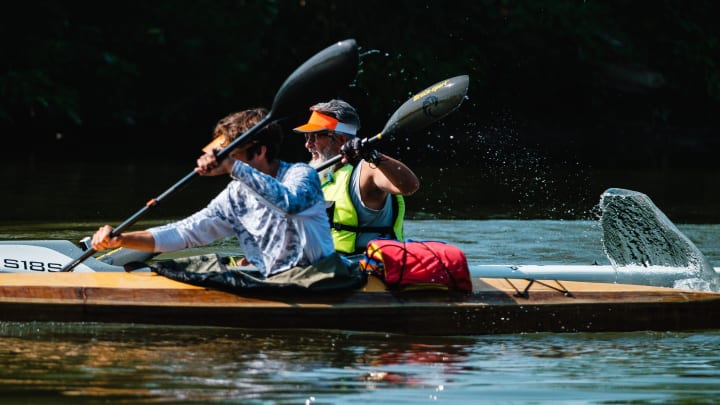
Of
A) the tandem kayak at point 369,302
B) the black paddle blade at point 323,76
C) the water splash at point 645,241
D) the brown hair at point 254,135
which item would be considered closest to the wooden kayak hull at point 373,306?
the tandem kayak at point 369,302

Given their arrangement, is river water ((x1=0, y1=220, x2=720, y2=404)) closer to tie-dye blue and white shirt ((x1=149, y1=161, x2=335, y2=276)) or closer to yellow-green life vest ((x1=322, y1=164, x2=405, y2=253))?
tie-dye blue and white shirt ((x1=149, y1=161, x2=335, y2=276))

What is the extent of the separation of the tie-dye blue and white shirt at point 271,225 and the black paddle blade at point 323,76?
92 centimetres

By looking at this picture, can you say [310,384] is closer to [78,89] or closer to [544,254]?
[544,254]

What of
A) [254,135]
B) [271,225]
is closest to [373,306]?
[271,225]

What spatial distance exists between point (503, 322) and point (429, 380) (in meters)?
1.23

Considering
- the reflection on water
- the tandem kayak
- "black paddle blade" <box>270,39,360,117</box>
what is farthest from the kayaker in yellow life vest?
the reflection on water

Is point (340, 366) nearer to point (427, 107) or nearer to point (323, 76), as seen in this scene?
point (323, 76)

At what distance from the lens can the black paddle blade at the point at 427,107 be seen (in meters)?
7.43

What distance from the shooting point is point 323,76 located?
6.91 metres

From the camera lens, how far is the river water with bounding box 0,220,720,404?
501cm

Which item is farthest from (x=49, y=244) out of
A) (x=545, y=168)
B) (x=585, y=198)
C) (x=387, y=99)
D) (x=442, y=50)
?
(x=442, y=50)

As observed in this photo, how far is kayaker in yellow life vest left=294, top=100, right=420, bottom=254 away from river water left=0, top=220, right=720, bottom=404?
2.22 ft

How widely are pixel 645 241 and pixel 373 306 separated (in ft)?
8.20

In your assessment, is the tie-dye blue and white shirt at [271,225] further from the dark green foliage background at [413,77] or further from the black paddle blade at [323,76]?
the dark green foliage background at [413,77]
